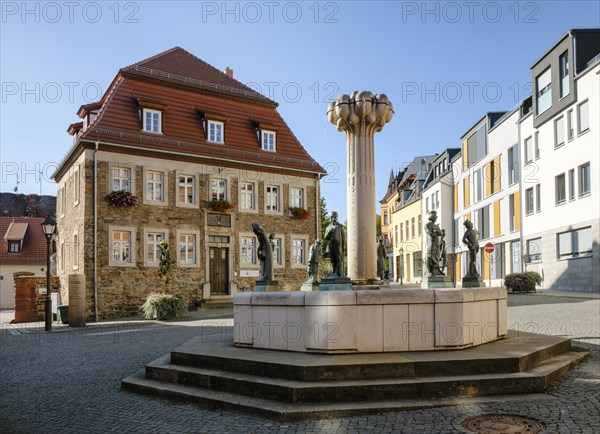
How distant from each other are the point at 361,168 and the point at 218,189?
1882 cm

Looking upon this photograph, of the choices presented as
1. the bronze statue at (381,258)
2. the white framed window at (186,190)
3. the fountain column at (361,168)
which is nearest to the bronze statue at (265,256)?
the fountain column at (361,168)

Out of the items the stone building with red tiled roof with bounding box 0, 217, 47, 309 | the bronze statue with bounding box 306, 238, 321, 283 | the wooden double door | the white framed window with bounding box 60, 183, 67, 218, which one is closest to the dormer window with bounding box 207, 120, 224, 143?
the wooden double door

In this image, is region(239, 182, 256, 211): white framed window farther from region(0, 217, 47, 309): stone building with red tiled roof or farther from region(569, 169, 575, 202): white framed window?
region(0, 217, 47, 309): stone building with red tiled roof

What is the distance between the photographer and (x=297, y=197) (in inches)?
1239

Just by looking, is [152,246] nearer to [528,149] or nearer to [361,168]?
[361,168]

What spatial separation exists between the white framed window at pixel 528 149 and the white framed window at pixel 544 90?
74.7 inches

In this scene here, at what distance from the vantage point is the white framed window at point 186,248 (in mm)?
27250

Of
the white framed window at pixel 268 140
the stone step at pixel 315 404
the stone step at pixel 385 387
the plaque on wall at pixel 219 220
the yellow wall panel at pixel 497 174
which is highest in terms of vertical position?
the white framed window at pixel 268 140

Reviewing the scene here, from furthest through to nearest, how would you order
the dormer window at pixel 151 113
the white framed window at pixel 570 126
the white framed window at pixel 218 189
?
the white framed window at pixel 570 126 → the white framed window at pixel 218 189 → the dormer window at pixel 151 113

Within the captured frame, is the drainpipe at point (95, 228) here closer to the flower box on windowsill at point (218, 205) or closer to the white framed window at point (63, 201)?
the flower box on windowsill at point (218, 205)

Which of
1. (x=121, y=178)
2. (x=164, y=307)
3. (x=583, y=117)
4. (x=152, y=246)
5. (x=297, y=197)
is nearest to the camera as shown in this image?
(x=164, y=307)

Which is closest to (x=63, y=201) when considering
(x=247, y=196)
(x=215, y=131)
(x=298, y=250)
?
(x=215, y=131)

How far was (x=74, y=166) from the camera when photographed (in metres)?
27.1

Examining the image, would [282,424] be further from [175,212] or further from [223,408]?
[175,212]
